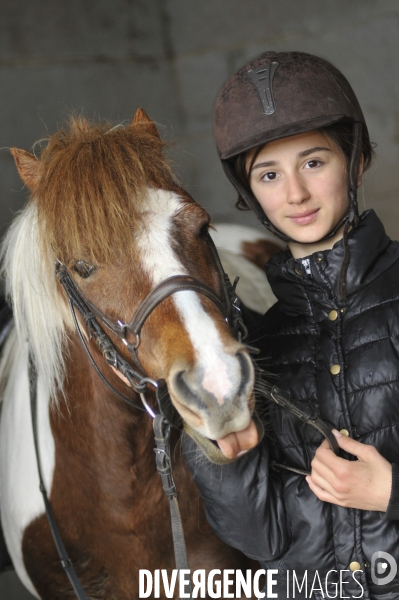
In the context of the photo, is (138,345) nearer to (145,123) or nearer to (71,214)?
(71,214)

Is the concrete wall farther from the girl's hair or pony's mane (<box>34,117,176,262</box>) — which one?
pony's mane (<box>34,117,176,262</box>)

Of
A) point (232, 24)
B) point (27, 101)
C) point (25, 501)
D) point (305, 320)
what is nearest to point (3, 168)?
point (27, 101)

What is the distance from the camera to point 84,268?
1.22 m

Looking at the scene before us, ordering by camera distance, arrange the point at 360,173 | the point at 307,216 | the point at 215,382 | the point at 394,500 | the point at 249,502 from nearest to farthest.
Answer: the point at 215,382
the point at 394,500
the point at 249,502
the point at 307,216
the point at 360,173

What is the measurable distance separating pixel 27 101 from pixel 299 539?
9.50ft

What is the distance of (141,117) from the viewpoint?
4.88ft

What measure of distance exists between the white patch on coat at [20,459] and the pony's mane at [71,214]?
0.53 feet

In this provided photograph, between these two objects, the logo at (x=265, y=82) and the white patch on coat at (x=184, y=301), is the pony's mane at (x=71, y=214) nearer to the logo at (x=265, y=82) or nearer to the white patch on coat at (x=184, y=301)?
the white patch on coat at (x=184, y=301)

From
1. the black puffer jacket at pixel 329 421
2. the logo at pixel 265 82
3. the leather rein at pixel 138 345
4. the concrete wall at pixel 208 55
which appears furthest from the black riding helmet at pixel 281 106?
the concrete wall at pixel 208 55

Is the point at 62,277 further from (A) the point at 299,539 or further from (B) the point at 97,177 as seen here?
(A) the point at 299,539

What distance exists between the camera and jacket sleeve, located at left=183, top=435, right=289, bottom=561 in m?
1.25

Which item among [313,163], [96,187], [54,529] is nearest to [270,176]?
[313,163]

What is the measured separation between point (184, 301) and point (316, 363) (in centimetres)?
34

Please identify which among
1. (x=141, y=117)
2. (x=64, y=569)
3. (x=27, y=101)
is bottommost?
(x=64, y=569)
